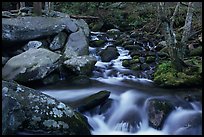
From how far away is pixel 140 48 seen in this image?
1081cm

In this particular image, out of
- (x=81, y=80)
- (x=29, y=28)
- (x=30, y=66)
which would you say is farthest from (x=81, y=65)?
(x=29, y=28)

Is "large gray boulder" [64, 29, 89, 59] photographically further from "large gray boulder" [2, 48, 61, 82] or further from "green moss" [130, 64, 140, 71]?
"green moss" [130, 64, 140, 71]

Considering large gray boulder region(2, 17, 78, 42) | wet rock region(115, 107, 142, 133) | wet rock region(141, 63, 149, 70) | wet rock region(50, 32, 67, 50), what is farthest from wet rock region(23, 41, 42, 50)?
wet rock region(115, 107, 142, 133)

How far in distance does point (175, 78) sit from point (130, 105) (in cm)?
158

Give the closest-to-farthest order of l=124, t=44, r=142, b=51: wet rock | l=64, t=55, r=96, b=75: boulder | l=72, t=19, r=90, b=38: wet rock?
l=64, t=55, r=96, b=75: boulder < l=124, t=44, r=142, b=51: wet rock < l=72, t=19, r=90, b=38: wet rock

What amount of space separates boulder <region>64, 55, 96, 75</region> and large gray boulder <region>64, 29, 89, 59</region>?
88 centimetres

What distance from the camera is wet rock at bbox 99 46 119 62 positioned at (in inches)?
386

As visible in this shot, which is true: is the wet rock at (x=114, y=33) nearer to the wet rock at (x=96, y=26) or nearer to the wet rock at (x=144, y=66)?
Result: the wet rock at (x=96, y=26)

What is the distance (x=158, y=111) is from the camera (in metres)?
5.74

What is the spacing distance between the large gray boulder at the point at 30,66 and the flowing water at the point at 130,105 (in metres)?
0.44

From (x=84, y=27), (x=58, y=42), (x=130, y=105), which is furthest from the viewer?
(x=84, y=27)

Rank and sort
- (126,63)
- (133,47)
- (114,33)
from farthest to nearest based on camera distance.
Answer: (114,33) → (133,47) → (126,63)

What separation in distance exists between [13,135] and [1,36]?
4.81 meters

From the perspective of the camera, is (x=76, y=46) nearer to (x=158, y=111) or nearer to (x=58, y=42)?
(x=58, y=42)
